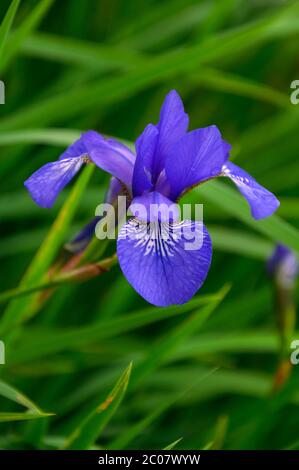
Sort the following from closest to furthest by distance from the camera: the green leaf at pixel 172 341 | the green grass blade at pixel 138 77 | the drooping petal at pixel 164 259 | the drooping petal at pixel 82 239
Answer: the drooping petal at pixel 164 259 < the drooping petal at pixel 82 239 < the green leaf at pixel 172 341 < the green grass blade at pixel 138 77

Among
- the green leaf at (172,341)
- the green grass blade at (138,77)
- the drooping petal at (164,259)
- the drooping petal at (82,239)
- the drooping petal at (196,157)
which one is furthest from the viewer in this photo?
the green grass blade at (138,77)

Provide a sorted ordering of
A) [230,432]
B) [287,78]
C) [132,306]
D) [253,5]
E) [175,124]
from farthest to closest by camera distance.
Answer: [287,78]
[253,5]
[132,306]
[230,432]
[175,124]

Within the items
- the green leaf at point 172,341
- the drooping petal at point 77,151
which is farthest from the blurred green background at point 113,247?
the drooping petal at point 77,151

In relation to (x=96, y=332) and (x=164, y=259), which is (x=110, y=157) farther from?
(x=96, y=332)

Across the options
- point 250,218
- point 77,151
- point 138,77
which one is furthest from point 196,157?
point 138,77

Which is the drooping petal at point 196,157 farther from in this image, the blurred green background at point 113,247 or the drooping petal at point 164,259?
the blurred green background at point 113,247

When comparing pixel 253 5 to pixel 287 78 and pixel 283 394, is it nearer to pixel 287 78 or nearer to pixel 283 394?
pixel 287 78
